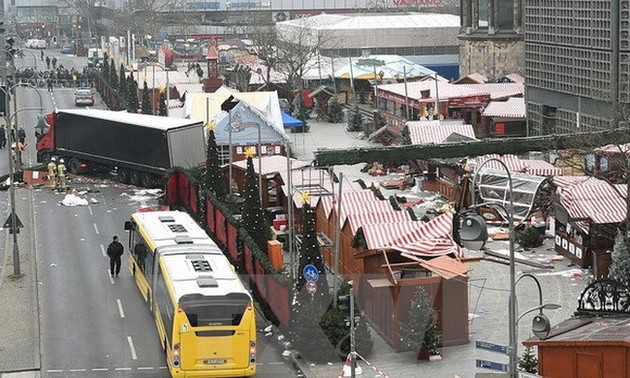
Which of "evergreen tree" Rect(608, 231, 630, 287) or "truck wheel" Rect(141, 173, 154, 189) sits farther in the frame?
"truck wheel" Rect(141, 173, 154, 189)

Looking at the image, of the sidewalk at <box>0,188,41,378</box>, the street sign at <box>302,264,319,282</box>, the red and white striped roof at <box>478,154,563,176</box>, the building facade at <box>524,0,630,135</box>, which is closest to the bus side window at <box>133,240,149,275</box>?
the sidewalk at <box>0,188,41,378</box>

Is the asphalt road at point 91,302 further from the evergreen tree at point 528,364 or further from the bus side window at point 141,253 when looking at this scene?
the evergreen tree at point 528,364

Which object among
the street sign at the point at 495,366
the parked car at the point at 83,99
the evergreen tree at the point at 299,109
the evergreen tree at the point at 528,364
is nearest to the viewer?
the street sign at the point at 495,366

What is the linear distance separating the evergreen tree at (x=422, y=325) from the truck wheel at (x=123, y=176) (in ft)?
102

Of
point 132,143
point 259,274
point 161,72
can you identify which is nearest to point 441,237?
point 259,274

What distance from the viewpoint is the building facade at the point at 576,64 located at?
60656mm

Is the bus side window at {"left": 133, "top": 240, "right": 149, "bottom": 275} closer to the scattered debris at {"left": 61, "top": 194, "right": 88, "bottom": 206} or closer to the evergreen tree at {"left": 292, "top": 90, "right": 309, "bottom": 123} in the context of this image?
the scattered debris at {"left": 61, "top": 194, "right": 88, "bottom": 206}

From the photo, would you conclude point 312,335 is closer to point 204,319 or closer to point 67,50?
point 204,319

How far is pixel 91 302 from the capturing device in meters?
39.3

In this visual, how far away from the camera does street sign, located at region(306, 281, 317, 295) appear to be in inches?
1340

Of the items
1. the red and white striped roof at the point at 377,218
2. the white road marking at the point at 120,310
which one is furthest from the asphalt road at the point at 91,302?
the red and white striped roof at the point at 377,218

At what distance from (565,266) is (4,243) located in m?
20.1

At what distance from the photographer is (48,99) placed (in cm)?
10638

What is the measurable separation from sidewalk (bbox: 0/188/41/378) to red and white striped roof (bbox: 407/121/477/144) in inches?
782
